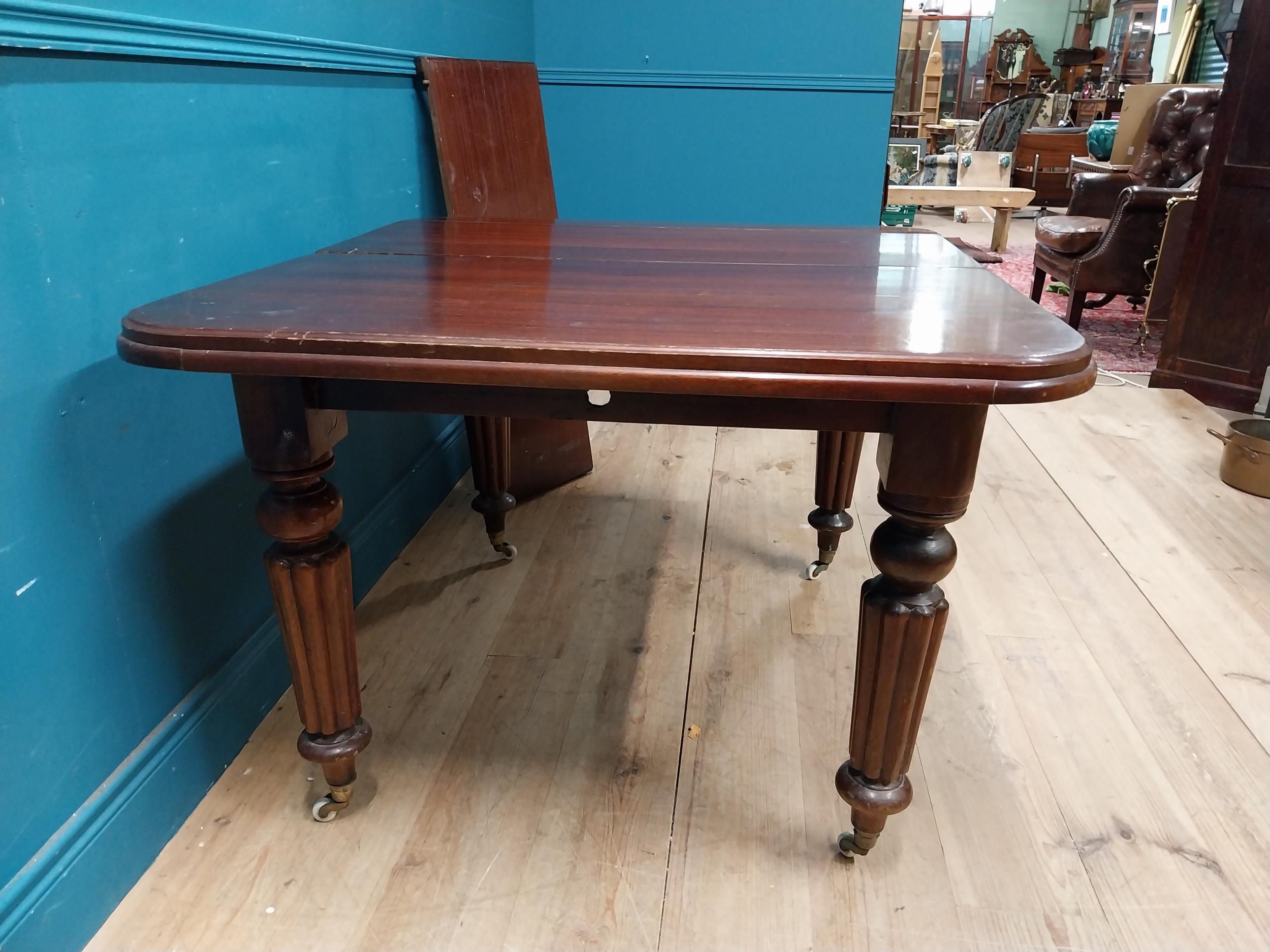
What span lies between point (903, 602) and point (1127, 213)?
9.70 ft

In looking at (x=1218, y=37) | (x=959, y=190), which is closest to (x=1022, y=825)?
(x=959, y=190)

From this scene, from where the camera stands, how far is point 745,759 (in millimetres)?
1273

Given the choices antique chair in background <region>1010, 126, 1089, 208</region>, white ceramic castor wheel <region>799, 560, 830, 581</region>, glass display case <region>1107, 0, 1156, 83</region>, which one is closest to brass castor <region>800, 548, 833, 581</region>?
white ceramic castor wheel <region>799, 560, 830, 581</region>

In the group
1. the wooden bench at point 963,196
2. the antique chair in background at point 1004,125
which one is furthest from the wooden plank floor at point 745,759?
the antique chair in background at point 1004,125

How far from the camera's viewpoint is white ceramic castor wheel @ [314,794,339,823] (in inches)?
45.2

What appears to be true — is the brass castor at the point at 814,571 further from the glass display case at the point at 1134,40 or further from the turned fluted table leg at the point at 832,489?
the glass display case at the point at 1134,40

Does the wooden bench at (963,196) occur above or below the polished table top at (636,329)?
below

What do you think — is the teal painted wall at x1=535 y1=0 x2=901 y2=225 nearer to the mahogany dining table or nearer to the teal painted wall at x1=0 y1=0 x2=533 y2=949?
the teal painted wall at x1=0 y1=0 x2=533 y2=949

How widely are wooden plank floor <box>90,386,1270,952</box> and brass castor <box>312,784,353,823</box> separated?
0.02 m

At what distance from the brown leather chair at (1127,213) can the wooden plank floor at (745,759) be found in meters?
1.58

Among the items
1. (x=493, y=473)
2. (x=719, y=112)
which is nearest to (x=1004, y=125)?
(x=719, y=112)

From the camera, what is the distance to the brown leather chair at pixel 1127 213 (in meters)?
3.21

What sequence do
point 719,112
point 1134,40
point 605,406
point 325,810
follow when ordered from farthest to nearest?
1. point 1134,40
2. point 719,112
3. point 325,810
4. point 605,406

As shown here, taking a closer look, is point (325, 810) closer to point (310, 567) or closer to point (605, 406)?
point (310, 567)
